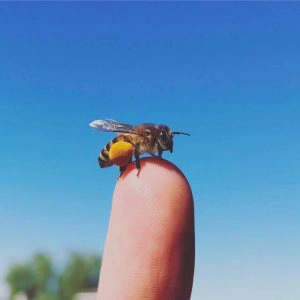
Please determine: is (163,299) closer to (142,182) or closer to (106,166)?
(142,182)

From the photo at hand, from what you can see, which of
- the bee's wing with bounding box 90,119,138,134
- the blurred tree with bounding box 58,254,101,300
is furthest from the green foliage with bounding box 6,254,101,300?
the bee's wing with bounding box 90,119,138,134

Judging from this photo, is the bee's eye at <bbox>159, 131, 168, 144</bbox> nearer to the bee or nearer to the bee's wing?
the bee

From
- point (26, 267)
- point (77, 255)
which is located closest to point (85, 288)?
point (77, 255)

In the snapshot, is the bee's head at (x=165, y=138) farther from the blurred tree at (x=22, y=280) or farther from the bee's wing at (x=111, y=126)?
the blurred tree at (x=22, y=280)

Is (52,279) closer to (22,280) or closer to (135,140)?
(22,280)

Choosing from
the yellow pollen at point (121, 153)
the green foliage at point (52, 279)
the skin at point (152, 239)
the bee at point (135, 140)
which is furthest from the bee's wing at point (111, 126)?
the green foliage at point (52, 279)

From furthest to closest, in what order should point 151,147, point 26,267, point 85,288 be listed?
point 26,267, point 85,288, point 151,147

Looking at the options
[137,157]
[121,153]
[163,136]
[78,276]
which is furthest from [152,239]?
[78,276]
